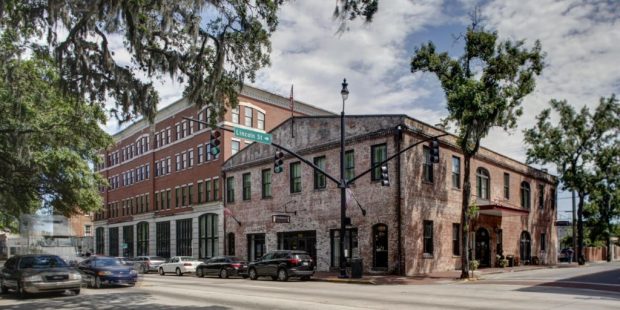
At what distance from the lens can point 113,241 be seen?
64.3 metres

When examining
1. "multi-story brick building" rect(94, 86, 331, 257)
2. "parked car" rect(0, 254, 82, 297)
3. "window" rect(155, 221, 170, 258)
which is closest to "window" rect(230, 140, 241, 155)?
"multi-story brick building" rect(94, 86, 331, 257)

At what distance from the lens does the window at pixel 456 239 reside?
33.5 metres

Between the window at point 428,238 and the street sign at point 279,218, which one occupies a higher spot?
the street sign at point 279,218

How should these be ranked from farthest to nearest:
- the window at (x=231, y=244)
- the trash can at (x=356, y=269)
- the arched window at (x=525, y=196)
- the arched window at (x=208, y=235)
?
the arched window at (x=208, y=235) < the arched window at (x=525, y=196) < the window at (x=231, y=244) < the trash can at (x=356, y=269)

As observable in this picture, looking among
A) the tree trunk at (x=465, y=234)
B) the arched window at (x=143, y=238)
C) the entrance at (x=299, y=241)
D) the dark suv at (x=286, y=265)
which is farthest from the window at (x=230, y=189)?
the tree trunk at (x=465, y=234)

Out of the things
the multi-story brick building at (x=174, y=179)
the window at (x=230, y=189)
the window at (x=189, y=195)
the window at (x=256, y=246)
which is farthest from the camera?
the window at (x=189, y=195)

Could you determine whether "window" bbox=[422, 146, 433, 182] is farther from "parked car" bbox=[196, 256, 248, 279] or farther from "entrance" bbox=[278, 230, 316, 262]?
"parked car" bbox=[196, 256, 248, 279]

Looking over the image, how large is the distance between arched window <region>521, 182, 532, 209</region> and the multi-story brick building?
20100 mm

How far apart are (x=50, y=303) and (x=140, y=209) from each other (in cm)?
4241

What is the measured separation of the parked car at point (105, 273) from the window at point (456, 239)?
62.8 ft

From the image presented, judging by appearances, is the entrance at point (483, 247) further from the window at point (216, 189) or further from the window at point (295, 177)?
the window at point (216, 189)

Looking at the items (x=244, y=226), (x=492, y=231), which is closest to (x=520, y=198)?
(x=492, y=231)

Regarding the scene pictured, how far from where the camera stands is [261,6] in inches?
627

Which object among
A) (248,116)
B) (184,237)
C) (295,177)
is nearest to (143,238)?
(184,237)
